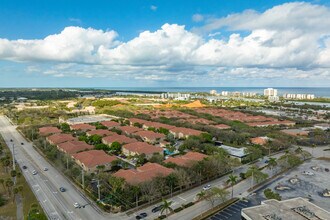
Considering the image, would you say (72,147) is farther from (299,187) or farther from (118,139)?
(299,187)

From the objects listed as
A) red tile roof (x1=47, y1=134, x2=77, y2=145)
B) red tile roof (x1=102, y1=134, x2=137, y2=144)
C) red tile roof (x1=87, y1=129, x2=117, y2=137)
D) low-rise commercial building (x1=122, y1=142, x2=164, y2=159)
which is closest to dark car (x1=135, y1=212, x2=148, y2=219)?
low-rise commercial building (x1=122, y1=142, x2=164, y2=159)

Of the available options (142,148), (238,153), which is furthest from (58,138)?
(238,153)

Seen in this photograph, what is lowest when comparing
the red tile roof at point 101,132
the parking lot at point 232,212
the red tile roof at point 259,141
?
the parking lot at point 232,212

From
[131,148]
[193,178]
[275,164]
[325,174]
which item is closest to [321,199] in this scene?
[275,164]

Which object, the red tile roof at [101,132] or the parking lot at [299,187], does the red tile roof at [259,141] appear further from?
the red tile roof at [101,132]

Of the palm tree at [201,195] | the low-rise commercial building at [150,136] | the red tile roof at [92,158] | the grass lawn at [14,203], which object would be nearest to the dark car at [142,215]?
the palm tree at [201,195]

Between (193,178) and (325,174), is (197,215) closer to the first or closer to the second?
(193,178)
